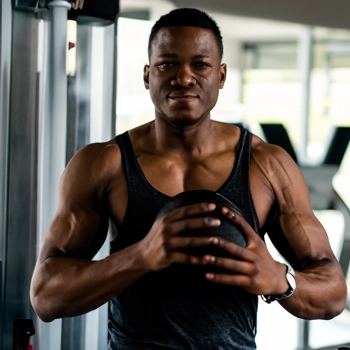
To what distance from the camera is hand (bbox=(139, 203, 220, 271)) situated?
1187 millimetres

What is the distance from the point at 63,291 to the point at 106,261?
0.43ft

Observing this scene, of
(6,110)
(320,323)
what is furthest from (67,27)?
(320,323)

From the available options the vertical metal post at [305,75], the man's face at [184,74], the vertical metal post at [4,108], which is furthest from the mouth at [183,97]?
the vertical metal post at [305,75]

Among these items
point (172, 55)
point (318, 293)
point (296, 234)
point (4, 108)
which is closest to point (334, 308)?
point (318, 293)

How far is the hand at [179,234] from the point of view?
3.89ft

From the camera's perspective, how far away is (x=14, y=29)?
2170mm

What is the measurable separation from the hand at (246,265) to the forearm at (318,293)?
155mm

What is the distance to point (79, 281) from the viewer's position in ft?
4.61

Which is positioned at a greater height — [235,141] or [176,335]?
[235,141]

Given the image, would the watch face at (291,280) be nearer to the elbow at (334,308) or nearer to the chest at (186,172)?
the elbow at (334,308)

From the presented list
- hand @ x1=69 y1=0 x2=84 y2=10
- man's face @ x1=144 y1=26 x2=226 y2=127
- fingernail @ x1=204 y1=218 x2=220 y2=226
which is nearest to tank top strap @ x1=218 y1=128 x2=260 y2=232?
man's face @ x1=144 y1=26 x2=226 y2=127

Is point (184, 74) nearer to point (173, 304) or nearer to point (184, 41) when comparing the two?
point (184, 41)

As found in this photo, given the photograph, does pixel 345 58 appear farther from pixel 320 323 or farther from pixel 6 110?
pixel 6 110

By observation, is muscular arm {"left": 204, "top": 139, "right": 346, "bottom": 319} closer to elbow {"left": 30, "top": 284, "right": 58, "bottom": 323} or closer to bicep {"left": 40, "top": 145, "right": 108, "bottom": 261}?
bicep {"left": 40, "top": 145, "right": 108, "bottom": 261}
